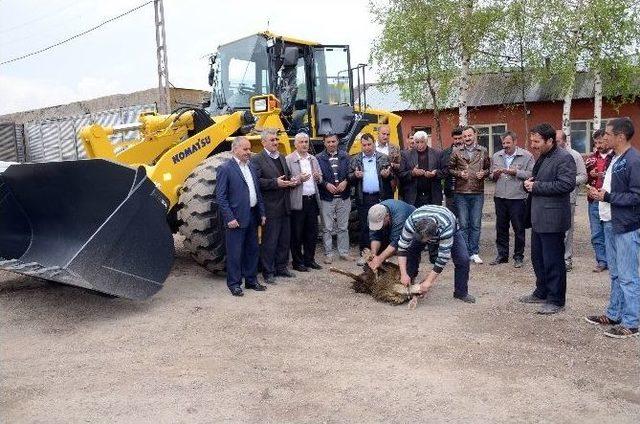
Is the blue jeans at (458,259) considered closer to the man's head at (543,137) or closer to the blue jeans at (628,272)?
the man's head at (543,137)

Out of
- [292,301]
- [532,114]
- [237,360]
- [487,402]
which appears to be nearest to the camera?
[487,402]

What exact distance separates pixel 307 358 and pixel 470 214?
3.82 meters

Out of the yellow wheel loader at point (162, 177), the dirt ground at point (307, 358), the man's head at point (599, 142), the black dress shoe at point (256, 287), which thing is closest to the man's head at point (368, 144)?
the yellow wheel loader at point (162, 177)

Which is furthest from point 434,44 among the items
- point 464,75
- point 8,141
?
point 8,141

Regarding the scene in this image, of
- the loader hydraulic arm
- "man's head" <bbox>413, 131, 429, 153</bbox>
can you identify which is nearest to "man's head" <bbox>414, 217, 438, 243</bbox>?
"man's head" <bbox>413, 131, 429, 153</bbox>

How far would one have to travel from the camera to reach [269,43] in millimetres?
7734

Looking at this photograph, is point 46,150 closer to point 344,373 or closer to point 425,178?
point 425,178

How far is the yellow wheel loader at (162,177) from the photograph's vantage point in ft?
17.6

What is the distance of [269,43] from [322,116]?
130 cm

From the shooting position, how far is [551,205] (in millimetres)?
5281

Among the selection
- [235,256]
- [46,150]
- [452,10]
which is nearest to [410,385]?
[235,256]

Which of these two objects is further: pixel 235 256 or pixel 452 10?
pixel 452 10

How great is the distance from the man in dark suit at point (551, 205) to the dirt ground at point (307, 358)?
0.31 m

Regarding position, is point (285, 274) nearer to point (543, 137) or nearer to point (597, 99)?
point (543, 137)
